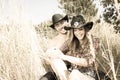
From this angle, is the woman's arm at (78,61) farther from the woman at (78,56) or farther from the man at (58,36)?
the man at (58,36)

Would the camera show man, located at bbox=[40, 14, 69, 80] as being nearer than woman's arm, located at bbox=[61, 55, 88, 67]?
No

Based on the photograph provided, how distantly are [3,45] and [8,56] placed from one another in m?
0.19

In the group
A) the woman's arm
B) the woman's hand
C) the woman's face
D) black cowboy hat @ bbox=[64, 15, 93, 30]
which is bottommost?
the woman's arm

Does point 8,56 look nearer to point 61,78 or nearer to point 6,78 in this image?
point 6,78

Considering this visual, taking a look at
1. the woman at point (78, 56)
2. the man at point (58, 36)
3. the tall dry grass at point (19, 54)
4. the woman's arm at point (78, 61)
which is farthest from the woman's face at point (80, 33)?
the tall dry grass at point (19, 54)

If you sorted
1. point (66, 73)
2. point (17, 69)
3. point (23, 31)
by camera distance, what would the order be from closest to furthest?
1. point (66, 73)
2. point (17, 69)
3. point (23, 31)

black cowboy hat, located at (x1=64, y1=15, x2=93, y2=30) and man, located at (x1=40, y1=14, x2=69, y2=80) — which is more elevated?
black cowboy hat, located at (x1=64, y1=15, x2=93, y2=30)

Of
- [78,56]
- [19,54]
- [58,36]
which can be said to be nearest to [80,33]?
[78,56]

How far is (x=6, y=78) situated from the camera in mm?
4148

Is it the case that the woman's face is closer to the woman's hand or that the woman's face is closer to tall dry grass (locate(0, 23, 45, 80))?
the woman's hand

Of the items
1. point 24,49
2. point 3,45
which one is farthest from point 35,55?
point 3,45

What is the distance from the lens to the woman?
11.4ft

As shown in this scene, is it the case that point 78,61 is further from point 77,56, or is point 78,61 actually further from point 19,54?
point 19,54

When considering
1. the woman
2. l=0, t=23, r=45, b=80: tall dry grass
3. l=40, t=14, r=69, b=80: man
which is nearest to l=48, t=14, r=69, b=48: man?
l=40, t=14, r=69, b=80: man
